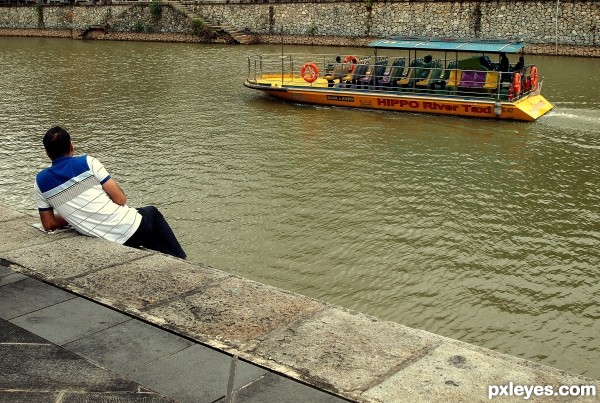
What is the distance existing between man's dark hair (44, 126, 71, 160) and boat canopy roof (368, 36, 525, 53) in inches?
544

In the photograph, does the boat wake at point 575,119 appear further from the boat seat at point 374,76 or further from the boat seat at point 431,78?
the boat seat at point 374,76

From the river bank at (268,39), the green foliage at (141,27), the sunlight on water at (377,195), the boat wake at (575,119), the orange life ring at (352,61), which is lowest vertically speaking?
the sunlight on water at (377,195)

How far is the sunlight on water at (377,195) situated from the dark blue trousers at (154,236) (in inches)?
102

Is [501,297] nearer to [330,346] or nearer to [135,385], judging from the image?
[330,346]

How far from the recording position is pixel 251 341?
159 inches

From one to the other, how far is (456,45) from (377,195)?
7940mm

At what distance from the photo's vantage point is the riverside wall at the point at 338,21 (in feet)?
108

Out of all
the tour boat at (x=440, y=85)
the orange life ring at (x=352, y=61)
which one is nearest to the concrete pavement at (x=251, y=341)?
the tour boat at (x=440, y=85)

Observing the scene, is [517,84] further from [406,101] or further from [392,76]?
[392,76]

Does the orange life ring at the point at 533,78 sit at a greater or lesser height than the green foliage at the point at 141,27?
lesser

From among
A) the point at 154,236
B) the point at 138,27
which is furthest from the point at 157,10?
the point at 154,236

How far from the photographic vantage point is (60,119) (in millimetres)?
18875

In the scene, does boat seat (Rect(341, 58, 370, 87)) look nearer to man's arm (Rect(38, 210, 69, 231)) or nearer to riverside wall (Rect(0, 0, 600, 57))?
man's arm (Rect(38, 210, 69, 231))

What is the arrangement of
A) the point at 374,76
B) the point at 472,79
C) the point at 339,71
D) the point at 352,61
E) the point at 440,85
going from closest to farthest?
the point at 472,79 → the point at 440,85 → the point at 374,76 → the point at 339,71 → the point at 352,61
